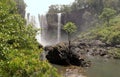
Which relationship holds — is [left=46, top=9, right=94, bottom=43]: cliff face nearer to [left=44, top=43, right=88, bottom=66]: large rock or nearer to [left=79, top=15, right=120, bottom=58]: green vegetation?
[left=79, top=15, right=120, bottom=58]: green vegetation

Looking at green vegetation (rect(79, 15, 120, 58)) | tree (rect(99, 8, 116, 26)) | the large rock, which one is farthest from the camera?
tree (rect(99, 8, 116, 26))

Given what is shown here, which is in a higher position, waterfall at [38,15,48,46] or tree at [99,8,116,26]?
tree at [99,8,116,26]

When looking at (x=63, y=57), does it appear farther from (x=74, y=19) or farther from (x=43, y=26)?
(x=74, y=19)

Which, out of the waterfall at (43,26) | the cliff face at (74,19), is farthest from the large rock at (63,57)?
the cliff face at (74,19)

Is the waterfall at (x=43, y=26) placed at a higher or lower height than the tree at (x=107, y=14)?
lower

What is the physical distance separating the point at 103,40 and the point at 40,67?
9700cm

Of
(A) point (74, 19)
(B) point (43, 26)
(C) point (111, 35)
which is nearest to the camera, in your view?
(C) point (111, 35)

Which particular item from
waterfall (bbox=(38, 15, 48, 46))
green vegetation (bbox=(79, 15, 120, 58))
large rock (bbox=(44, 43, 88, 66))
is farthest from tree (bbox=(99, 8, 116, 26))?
large rock (bbox=(44, 43, 88, 66))

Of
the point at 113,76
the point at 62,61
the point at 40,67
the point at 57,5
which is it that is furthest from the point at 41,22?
the point at 40,67

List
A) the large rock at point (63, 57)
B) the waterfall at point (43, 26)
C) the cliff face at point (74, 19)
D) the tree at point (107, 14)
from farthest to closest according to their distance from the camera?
the cliff face at point (74, 19)
the waterfall at point (43, 26)
the tree at point (107, 14)
the large rock at point (63, 57)

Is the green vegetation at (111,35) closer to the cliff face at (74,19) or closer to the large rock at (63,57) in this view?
the cliff face at (74,19)

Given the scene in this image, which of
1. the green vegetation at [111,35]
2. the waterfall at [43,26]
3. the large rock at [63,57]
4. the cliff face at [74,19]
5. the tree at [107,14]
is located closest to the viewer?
the large rock at [63,57]

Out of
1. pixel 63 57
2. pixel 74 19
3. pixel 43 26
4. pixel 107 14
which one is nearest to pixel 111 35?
pixel 107 14

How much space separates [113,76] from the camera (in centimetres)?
4822
